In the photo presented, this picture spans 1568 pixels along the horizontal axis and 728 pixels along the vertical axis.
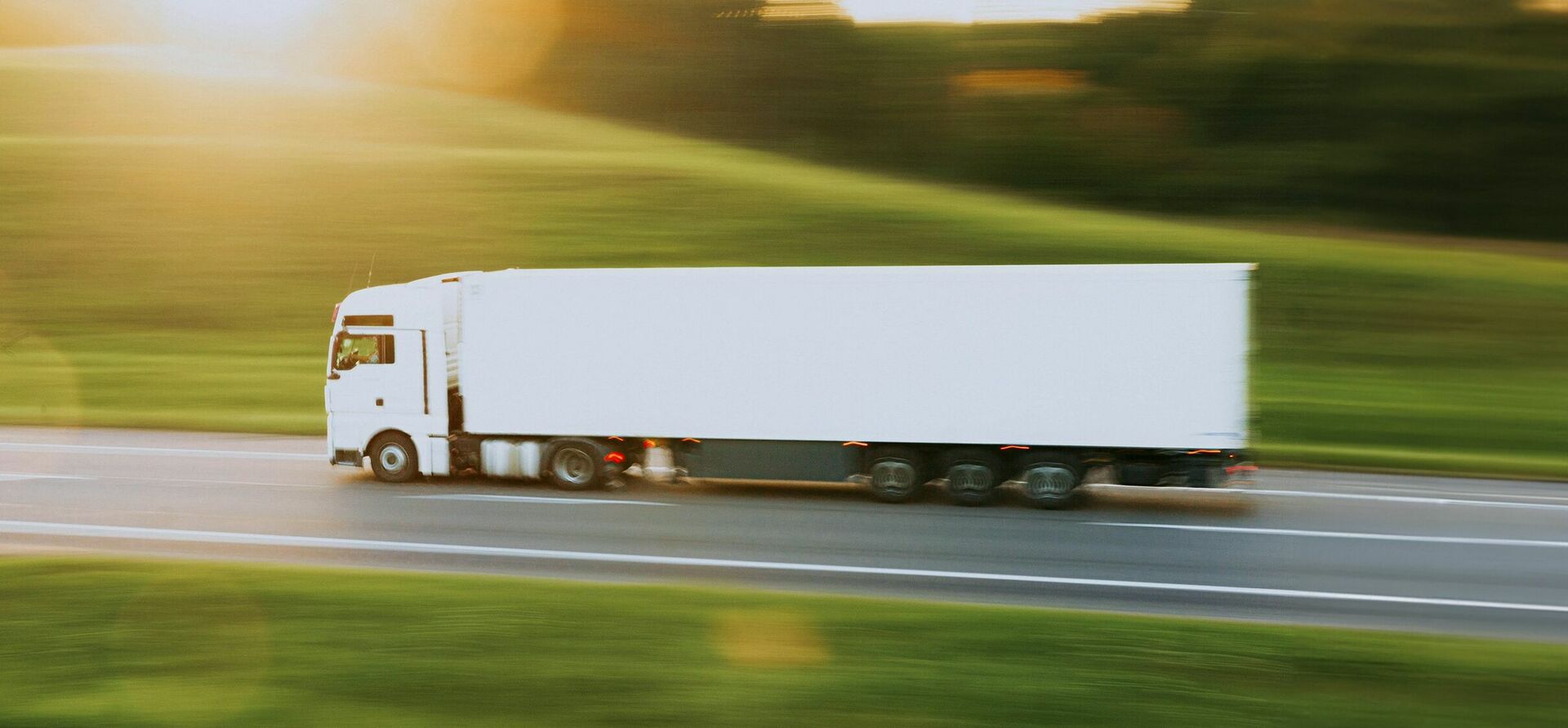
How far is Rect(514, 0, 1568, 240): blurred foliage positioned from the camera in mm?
35188

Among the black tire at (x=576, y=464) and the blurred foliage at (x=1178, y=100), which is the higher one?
the blurred foliage at (x=1178, y=100)

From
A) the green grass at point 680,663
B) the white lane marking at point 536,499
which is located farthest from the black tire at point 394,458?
the green grass at point 680,663

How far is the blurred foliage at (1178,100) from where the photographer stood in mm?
35188

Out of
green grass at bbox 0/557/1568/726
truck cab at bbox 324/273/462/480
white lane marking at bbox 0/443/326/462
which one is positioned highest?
truck cab at bbox 324/273/462/480

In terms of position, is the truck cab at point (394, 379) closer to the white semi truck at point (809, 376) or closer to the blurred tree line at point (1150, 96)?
the white semi truck at point (809, 376)

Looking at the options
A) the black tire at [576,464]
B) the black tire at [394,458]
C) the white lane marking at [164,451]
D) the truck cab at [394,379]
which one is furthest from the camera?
the white lane marking at [164,451]

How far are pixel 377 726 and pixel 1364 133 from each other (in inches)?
1423

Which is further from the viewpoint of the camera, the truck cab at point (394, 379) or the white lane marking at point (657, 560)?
the truck cab at point (394, 379)

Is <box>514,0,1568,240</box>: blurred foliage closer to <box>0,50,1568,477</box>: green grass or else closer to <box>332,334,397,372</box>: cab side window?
<box>0,50,1568,477</box>: green grass

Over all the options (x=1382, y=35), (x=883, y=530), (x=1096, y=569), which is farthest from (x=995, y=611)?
(x=1382, y=35)

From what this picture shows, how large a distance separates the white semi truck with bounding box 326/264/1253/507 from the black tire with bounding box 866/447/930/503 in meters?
0.03

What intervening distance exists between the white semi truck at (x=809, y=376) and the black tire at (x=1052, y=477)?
0.02 m

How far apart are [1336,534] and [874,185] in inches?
1041

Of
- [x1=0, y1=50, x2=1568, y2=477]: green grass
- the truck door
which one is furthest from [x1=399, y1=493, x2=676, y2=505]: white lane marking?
[x1=0, y1=50, x2=1568, y2=477]: green grass
